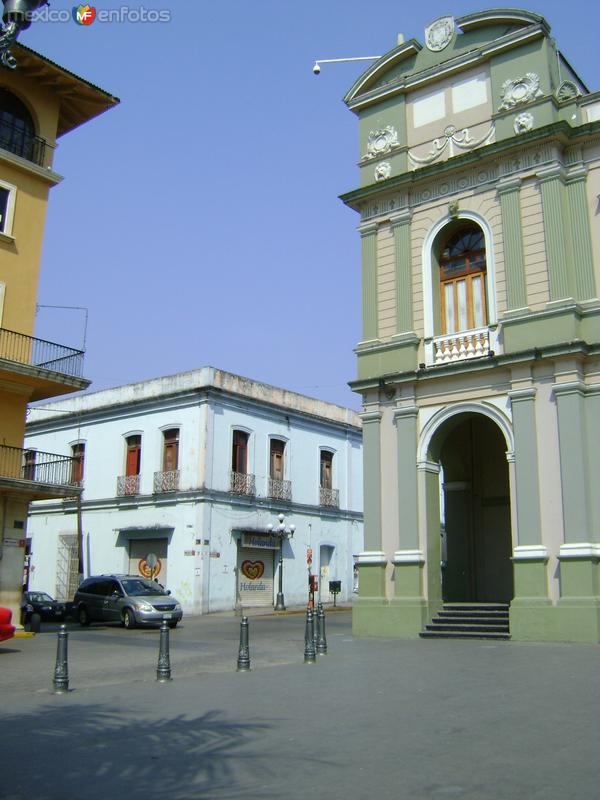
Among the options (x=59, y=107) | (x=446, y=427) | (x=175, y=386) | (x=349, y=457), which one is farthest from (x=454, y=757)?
(x=349, y=457)

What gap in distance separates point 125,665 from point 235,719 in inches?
243

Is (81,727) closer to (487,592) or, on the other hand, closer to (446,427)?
(446,427)

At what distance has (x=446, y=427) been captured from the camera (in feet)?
59.3

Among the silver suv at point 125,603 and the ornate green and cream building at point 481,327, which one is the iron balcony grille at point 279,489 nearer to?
the silver suv at point 125,603

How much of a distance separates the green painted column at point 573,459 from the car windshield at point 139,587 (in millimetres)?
14602

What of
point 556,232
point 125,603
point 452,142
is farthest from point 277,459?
point 556,232

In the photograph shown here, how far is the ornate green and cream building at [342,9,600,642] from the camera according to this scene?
52.5 feet

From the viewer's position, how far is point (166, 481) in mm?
32531

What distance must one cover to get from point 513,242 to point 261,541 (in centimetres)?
1980

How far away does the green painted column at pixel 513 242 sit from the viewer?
17234 mm

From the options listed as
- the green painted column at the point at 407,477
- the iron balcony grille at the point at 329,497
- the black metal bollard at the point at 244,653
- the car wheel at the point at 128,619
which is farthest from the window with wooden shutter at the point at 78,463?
the black metal bollard at the point at 244,653

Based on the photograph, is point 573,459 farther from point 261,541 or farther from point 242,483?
point 261,541

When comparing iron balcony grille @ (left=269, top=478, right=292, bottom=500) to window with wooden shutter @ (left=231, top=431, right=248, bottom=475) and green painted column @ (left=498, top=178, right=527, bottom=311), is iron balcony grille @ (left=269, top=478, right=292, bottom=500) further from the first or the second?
green painted column @ (left=498, top=178, right=527, bottom=311)

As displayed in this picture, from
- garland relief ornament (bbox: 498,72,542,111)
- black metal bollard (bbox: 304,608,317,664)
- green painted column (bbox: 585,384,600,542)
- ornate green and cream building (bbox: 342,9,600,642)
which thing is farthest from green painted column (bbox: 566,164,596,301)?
black metal bollard (bbox: 304,608,317,664)
